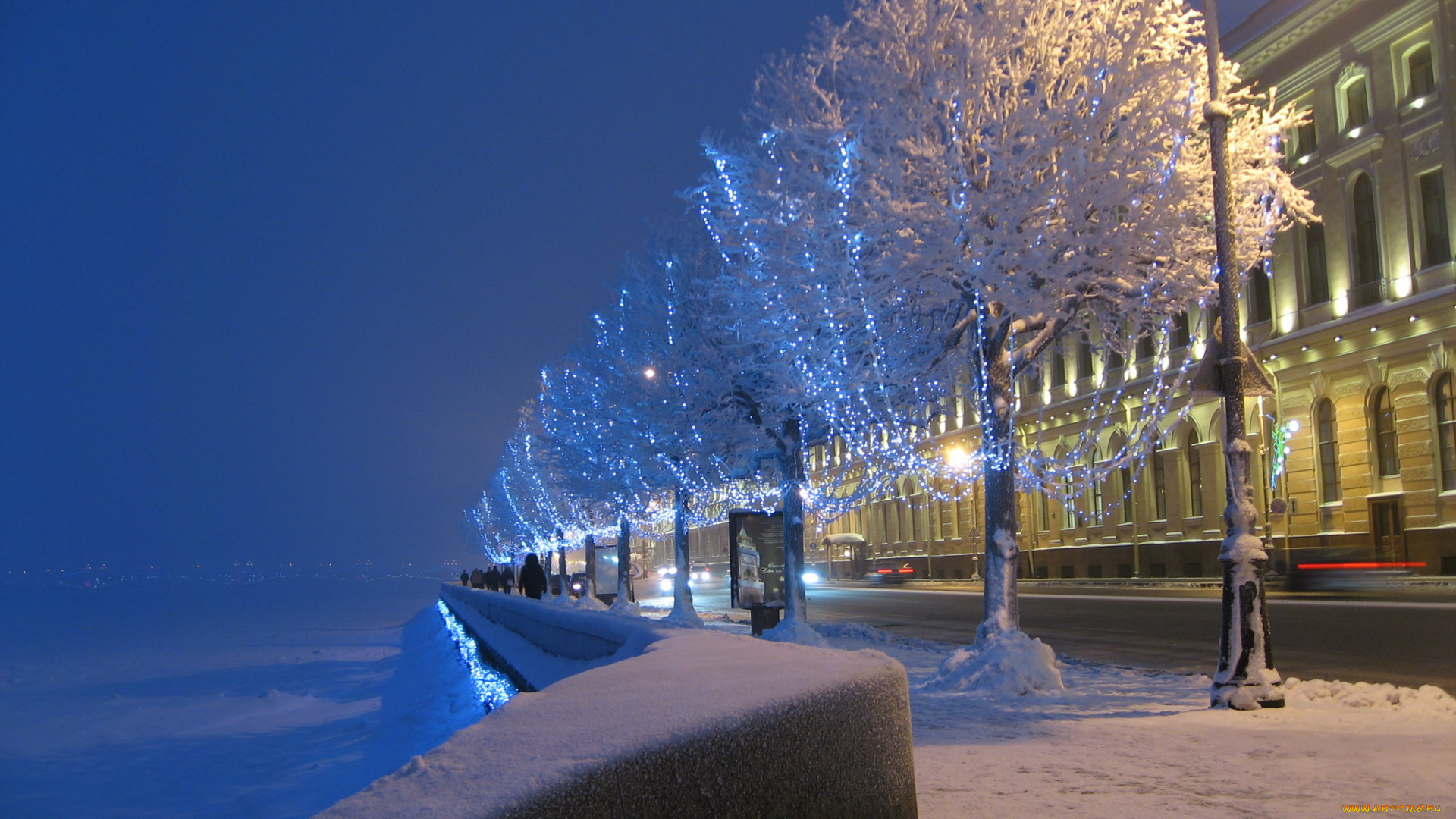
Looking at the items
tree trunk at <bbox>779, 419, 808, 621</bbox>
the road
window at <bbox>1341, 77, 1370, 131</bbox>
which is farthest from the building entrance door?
tree trunk at <bbox>779, 419, 808, 621</bbox>

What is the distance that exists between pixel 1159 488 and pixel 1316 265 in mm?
10309

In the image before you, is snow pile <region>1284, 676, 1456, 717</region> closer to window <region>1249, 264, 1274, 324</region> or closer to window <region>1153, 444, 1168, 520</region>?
window <region>1249, 264, 1274, 324</region>

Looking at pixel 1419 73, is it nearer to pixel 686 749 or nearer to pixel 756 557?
pixel 756 557

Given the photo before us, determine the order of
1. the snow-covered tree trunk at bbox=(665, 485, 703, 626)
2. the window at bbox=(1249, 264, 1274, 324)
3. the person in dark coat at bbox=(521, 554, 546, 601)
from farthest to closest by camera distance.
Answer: the window at bbox=(1249, 264, 1274, 324), the snow-covered tree trunk at bbox=(665, 485, 703, 626), the person in dark coat at bbox=(521, 554, 546, 601)

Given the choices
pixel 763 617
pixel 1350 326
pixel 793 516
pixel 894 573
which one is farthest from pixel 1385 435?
pixel 894 573

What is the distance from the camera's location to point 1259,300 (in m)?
35.9

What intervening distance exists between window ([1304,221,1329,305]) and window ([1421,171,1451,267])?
347cm

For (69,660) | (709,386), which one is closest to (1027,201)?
(709,386)

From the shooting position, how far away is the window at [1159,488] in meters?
40.0

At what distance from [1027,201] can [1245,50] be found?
2866 cm

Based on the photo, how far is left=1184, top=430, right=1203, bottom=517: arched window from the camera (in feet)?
126

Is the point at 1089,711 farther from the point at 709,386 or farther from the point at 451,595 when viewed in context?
the point at 451,595

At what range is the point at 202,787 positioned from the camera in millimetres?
12922

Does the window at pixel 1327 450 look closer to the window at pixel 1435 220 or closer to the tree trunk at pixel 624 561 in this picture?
the window at pixel 1435 220
